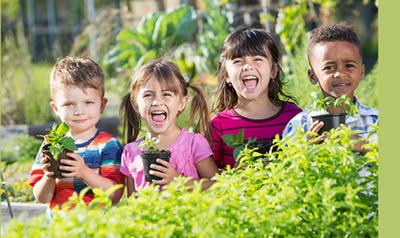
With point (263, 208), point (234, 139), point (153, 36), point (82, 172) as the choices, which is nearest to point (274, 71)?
point (234, 139)

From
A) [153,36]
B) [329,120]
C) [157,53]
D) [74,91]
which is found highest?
[153,36]

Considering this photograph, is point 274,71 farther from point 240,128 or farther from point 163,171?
point 163,171

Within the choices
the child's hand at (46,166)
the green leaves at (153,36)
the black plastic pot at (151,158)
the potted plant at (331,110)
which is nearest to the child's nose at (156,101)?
the black plastic pot at (151,158)

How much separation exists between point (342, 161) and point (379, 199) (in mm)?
192

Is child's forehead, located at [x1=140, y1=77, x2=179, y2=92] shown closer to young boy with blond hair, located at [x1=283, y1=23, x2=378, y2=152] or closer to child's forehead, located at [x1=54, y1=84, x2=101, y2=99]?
child's forehead, located at [x1=54, y1=84, x2=101, y2=99]

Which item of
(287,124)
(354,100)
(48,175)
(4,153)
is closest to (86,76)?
(48,175)

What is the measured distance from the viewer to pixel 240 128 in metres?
4.43

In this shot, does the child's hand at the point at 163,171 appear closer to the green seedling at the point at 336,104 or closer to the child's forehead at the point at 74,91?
the child's forehead at the point at 74,91

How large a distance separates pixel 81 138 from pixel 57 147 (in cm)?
42

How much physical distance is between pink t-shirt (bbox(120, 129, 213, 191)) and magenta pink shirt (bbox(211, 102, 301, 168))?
0.93 ft

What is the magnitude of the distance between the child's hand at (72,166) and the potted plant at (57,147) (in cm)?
2

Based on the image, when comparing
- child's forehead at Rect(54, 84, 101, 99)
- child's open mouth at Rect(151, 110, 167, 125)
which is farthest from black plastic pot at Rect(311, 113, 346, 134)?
child's forehead at Rect(54, 84, 101, 99)

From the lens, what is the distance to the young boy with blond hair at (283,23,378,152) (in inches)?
160

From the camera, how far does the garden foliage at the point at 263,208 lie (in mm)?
2723
